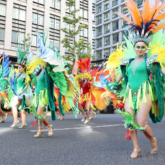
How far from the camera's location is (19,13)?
82.3ft

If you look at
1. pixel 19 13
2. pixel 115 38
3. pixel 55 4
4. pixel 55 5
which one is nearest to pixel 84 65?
pixel 19 13

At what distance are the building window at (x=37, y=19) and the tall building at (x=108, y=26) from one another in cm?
1830

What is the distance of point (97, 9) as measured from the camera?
2010 inches

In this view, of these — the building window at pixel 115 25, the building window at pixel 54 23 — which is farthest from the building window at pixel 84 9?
the building window at pixel 115 25

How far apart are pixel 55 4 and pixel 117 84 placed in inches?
1060

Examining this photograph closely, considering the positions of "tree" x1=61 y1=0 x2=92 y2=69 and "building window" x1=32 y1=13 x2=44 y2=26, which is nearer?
"tree" x1=61 y1=0 x2=92 y2=69

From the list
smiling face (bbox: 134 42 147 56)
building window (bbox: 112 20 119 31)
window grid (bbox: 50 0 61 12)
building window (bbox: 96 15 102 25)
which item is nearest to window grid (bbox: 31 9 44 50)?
window grid (bbox: 50 0 61 12)

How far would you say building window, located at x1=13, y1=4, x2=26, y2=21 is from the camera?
24.8 meters

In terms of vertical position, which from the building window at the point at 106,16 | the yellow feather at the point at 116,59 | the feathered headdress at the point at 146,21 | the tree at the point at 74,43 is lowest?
the yellow feather at the point at 116,59

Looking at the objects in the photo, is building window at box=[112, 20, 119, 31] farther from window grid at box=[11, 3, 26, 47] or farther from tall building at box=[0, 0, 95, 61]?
window grid at box=[11, 3, 26, 47]

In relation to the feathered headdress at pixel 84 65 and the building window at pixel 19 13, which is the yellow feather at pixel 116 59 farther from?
the building window at pixel 19 13

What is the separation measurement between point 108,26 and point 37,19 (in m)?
23.9

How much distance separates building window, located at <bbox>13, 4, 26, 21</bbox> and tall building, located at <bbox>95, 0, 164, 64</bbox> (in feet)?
66.9

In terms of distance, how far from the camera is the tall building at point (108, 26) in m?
44.6
